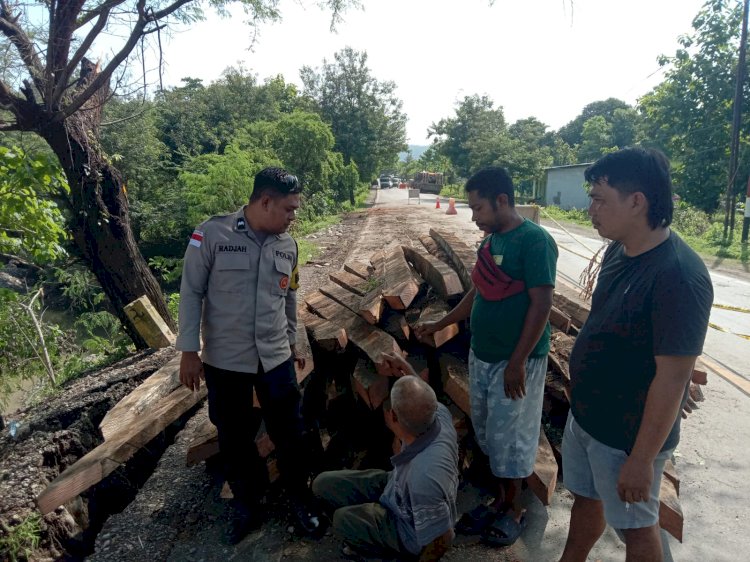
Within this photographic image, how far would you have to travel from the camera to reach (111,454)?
260cm

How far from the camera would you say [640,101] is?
19406mm

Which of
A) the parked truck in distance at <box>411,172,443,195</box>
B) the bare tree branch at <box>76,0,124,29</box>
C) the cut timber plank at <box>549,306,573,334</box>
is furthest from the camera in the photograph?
the parked truck in distance at <box>411,172,443,195</box>

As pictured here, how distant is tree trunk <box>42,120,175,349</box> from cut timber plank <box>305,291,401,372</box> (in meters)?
2.56

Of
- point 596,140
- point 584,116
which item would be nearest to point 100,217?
point 596,140

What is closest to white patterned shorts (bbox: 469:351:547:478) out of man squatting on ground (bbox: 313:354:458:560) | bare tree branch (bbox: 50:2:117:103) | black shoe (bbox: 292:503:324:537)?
man squatting on ground (bbox: 313:354:458:560)

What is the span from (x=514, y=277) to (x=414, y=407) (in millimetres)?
870

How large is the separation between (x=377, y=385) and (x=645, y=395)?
5.16 feet

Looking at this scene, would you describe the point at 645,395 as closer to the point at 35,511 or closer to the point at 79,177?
the point at 35,511

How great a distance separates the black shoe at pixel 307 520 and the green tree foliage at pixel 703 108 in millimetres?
19297

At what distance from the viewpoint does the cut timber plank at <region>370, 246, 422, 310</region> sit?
346 centimetres

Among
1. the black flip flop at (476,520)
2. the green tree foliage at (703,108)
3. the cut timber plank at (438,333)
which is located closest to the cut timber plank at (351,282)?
the cut timber plank at (438,333)

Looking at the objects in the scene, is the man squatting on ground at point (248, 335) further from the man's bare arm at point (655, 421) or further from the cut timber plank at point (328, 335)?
the man's bare arm at point (655, 421)

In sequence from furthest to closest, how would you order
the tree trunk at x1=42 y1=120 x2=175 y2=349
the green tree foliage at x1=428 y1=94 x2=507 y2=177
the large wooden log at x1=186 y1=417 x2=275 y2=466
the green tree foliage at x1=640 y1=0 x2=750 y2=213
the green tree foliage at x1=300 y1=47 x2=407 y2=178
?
the green tree foliage at x1=428 y1=94 x2=507 y2=177 → the green tree foliage at x1=300 y1=47 x2=407 y2=178 → the green tree foliage at x1=640 y1=0 x2=750 y2=213 → the tree trunk at x1=42 y1=120 x2=175 y2=349 → the large wooden log at x1=186 y1=417 x2=275 y2=466

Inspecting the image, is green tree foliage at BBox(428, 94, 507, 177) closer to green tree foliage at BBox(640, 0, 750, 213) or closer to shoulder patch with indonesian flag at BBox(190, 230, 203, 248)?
green tree foliage at BBox(640, 0, 750, 213)
